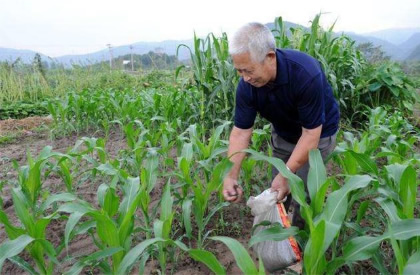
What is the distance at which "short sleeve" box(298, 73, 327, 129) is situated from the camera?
6.10 ft

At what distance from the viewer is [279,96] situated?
77.8 inches

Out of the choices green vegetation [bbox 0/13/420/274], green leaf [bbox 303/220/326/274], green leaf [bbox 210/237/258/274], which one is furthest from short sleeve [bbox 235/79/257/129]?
green leaf [bbox 210/237/258/274]

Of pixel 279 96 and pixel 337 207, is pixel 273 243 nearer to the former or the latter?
pixel 337 207

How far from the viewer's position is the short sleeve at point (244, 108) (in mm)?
2086

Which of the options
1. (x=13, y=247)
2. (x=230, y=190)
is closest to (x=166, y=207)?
(x=230, y=190)

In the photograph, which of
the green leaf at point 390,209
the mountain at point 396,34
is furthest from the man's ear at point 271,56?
the mountain at point 396,34

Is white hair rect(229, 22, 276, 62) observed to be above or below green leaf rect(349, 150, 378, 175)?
above

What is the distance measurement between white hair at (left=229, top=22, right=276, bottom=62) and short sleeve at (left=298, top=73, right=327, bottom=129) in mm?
309

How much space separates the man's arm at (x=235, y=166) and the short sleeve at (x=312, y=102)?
1.32 ft

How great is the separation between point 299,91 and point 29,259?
6.54 ft

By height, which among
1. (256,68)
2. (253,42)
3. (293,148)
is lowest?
(293,148)

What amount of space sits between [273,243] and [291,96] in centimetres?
80

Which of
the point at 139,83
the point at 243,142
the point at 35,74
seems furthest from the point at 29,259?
the point at 139,83

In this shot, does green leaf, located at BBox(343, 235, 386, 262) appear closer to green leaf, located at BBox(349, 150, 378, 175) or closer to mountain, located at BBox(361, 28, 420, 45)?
green leaf, located at BBox(349, 150, 378, 175)
